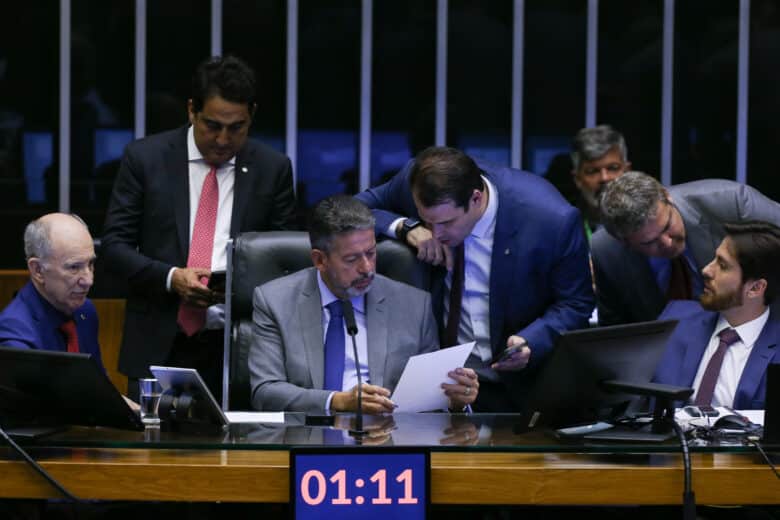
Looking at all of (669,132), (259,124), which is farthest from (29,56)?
(669,132)

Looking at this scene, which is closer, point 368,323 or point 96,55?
point 368,323

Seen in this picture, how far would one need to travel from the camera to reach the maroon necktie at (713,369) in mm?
3428

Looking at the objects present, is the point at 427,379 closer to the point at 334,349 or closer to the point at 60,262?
the point at 334,349

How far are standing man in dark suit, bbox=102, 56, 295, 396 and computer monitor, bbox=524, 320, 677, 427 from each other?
1696 mm

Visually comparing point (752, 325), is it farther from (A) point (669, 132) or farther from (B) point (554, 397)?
(A) point (669, 132)

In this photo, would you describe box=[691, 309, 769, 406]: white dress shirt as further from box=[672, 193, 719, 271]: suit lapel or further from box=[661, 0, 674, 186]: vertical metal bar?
box=[661, 0, 674, 186]: vertical metal bar

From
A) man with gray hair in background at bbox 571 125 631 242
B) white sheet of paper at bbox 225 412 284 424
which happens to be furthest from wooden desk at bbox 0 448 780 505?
A: man with gray hair in background at bbox 571 125 631 242

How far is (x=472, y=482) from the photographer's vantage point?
2598 mm

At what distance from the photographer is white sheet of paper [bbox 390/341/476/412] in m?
3.14

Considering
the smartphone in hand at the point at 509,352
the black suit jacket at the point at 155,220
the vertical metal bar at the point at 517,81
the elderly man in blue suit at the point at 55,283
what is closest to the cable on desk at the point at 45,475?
the elderly man in blue suit at the point at 55,283

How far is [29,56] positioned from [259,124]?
1348 mm

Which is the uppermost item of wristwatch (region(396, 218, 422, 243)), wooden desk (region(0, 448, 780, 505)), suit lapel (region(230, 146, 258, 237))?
suit lapel (region(230, 146, 258, 237))

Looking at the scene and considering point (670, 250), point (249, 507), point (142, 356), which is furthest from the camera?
point (142, 356)

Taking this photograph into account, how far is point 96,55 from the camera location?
23.7 feet
